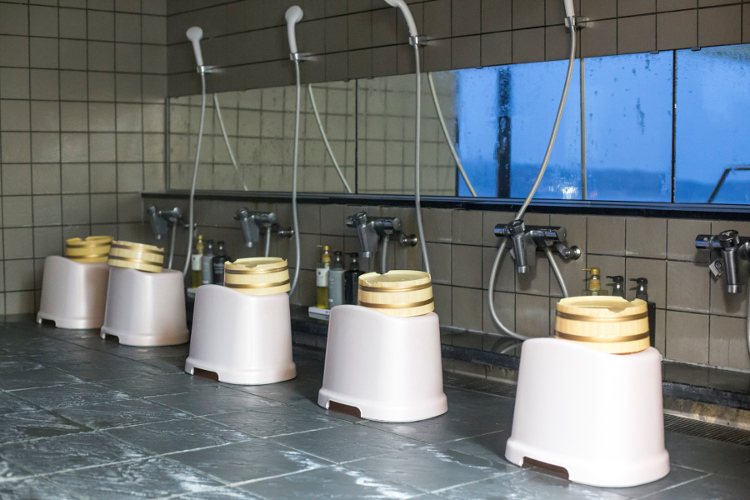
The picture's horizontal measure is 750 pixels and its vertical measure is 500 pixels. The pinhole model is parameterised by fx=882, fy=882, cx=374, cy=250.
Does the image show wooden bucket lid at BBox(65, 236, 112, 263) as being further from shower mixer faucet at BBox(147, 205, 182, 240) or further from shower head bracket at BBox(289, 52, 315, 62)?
shower head bracket at BBox(289, 52, 315, 62)

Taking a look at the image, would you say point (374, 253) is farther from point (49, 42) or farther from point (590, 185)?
point (49, 42)

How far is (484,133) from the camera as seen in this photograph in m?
3.80

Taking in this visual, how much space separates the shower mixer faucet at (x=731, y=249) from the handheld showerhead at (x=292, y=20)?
2.38 m

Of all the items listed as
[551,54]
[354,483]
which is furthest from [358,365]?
[551,54]

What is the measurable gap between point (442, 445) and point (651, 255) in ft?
3.78

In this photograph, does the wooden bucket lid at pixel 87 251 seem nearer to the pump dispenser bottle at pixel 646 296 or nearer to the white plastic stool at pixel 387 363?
the white plastic stool at pixel 387 363

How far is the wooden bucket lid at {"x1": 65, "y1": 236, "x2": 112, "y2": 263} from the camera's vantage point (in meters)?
4.65

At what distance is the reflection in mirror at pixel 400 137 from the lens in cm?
395

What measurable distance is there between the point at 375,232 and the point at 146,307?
3.75ft

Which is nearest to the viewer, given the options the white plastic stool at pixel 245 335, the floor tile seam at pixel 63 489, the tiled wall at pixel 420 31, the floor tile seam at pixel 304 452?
the floor tile seam at pixel 63 489

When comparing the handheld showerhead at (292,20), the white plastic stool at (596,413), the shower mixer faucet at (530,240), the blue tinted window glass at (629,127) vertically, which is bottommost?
the white plastic stool at (596,413)

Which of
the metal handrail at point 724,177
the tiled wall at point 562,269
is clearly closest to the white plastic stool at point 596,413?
the tiled wall at point 562,269

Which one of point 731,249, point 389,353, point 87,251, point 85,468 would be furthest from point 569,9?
point 87,251

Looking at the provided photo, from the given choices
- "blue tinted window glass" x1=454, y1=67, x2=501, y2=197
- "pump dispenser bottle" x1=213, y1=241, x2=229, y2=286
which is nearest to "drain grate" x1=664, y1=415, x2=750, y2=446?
"blue tinted window glass" x1=454, y1=67, x2=501, y2=197
